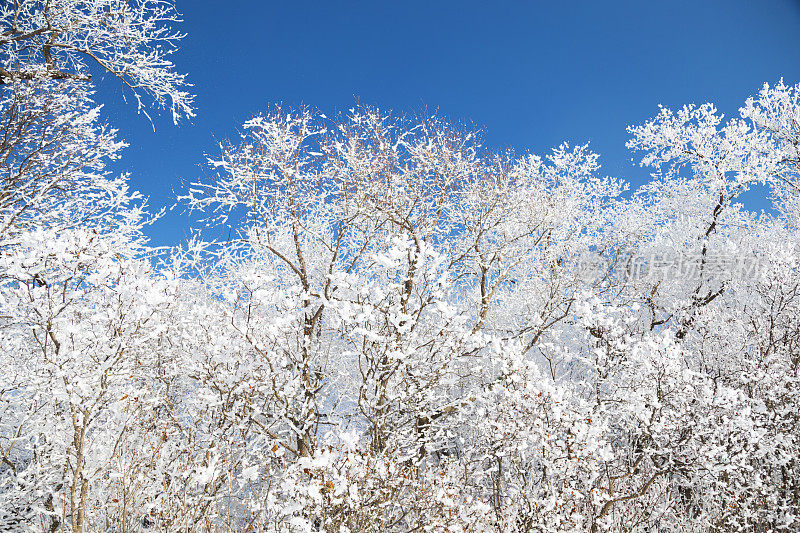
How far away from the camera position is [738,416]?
5.65 metres

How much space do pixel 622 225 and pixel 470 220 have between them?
19.4 feet

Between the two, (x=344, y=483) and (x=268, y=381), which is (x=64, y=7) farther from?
(x=344, y=483)

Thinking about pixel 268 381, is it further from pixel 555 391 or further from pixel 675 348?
pixel 675 348

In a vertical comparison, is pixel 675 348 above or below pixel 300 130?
below

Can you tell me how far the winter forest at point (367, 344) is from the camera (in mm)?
3711

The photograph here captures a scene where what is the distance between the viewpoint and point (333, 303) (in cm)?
516

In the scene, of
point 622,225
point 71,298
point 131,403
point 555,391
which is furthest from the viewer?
point 622,225

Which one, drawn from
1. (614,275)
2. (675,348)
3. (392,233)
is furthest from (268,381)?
(614,275)

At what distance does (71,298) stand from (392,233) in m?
6.44

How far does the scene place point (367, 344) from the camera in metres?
5.43

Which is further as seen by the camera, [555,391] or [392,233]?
[392,233]

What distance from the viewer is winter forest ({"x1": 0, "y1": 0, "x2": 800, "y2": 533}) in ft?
12.2

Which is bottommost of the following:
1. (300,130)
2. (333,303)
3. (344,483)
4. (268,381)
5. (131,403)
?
(344,483)

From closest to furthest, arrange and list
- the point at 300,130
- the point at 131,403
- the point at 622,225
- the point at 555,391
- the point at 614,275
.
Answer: the point at 131,403 → the point at 555,391 → the point at 300,130 → the point at 614,275 → the point at 622,225
